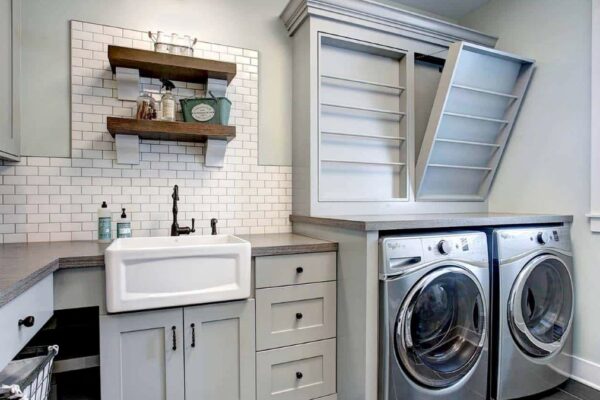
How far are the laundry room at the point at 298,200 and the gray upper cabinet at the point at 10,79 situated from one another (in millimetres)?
20

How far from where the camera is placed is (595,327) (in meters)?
2.22

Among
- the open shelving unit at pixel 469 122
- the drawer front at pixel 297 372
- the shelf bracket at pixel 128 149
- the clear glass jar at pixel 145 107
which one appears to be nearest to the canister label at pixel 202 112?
Result: the clear glass jar at pixel 145 107

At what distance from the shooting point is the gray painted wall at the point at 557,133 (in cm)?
224

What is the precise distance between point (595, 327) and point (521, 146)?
1.29 meters

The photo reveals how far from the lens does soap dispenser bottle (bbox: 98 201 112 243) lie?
1990mm

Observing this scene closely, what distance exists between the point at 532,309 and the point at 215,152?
2.20 meters

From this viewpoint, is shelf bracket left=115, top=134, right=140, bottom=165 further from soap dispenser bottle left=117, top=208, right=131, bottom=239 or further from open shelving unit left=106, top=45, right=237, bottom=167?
soap dispenser bottle left=117, top=208, right=131, bottom=239

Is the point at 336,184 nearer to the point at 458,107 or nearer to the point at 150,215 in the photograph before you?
the point at 458,107

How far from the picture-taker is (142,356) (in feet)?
5.26

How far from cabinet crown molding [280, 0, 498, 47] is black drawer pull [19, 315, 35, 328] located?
7.00 feet

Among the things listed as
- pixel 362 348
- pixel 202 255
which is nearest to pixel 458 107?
pixel 362 348

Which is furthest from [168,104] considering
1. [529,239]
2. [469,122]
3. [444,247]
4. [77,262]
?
[529,239]

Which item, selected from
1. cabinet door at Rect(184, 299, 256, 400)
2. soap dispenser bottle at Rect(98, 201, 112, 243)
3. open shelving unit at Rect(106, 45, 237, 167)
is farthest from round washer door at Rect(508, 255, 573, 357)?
soap dispenser bottle at Rect(98, 201, 112, 243)

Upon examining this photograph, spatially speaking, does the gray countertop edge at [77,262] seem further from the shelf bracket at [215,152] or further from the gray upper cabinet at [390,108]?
the shelf bracket at [215,152]
